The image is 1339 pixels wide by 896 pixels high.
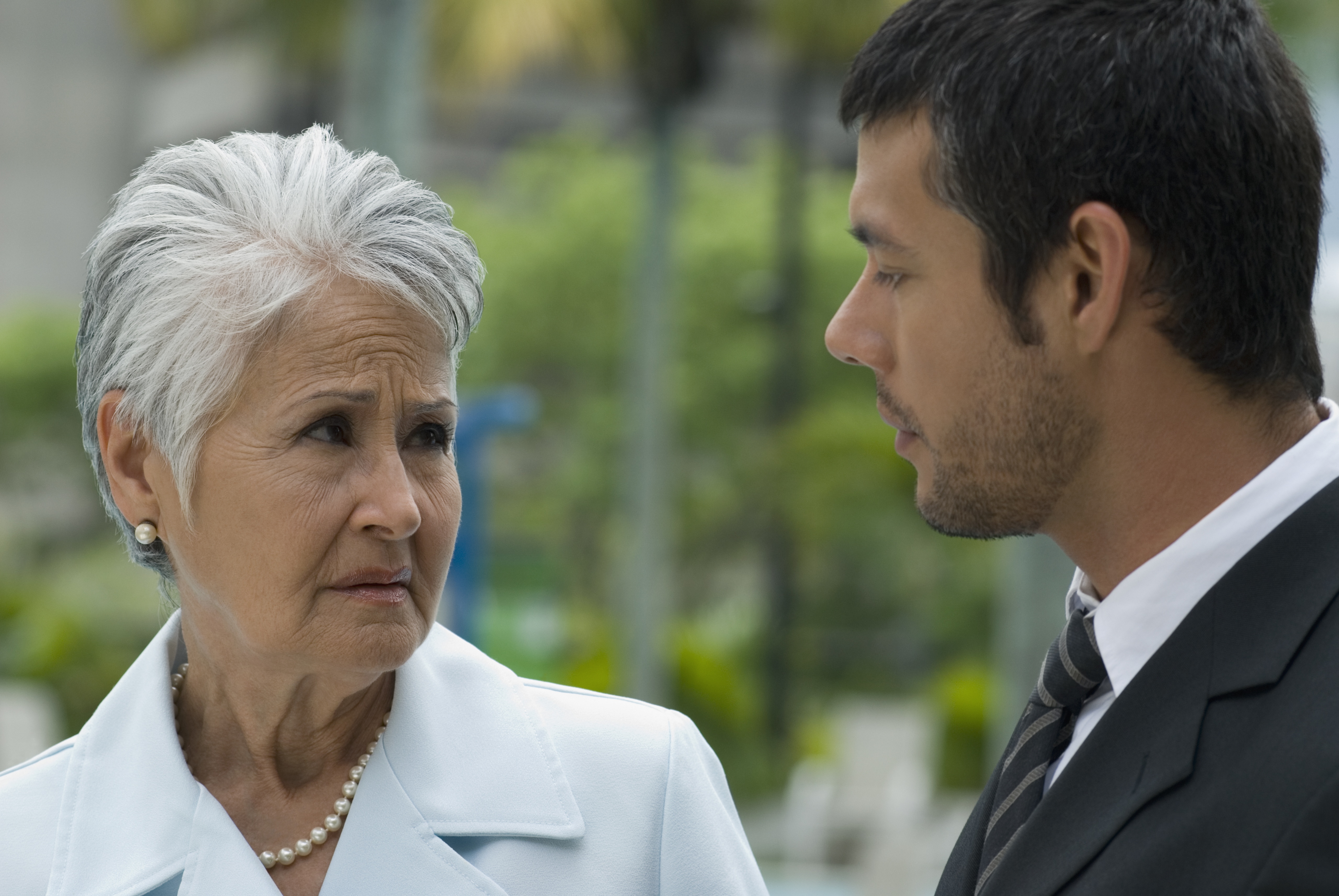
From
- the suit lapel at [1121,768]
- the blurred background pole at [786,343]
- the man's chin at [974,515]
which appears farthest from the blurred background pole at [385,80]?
the blurred background pole at [786,343]

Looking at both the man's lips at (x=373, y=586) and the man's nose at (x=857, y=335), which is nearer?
the man's nose at (x=857, y=335)

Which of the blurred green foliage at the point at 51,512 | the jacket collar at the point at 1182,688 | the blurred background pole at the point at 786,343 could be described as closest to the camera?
the jacket collar at the point at 1182,688

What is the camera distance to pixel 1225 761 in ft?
5.46

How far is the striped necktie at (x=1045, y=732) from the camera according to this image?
6.33 feet

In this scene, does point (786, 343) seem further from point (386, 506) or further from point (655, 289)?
point (386, 506)

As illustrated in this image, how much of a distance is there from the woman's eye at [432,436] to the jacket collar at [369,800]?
1.14 ft

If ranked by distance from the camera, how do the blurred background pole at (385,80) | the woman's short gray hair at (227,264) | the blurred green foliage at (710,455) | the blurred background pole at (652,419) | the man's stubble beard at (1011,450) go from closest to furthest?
the man's stubble beard at (1011,450) → the woman's short gray hair at (227,264) → the blurred background pole at (385,80) → the blurred background pole at (652,419) → the blurred green foliage at (710,455)

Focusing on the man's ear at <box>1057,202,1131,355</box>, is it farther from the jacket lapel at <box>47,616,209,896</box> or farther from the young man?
the jacket lapel at <box>47,616,209,896</box>

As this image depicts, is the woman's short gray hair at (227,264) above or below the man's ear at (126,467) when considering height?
above

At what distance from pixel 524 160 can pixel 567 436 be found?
468 cm

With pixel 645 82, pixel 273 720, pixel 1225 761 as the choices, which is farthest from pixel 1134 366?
pixel 645 82

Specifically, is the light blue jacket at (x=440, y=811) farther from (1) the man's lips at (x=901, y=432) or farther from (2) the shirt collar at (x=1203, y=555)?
(2) the shirt collar at (x=1203, y=555)

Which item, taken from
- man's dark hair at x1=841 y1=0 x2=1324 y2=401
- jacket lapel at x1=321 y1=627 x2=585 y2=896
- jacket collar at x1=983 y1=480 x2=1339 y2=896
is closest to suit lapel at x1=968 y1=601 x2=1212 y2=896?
jacket collar at x1=983 y1=480 x2=1339 y2=896

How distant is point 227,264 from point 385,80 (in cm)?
442
